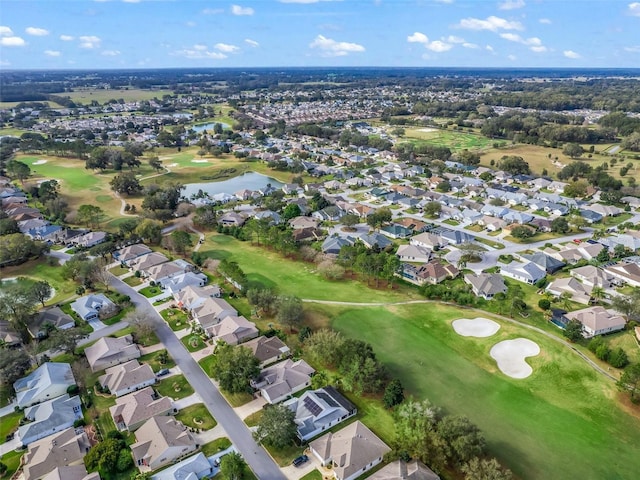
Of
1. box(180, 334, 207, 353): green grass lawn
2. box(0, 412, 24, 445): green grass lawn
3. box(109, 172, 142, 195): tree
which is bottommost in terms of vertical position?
box(0, 412, 24, 445): green grass lawn

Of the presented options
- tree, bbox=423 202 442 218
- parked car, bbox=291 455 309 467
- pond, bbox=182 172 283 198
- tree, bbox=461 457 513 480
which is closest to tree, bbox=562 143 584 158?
tree, bbox=423 202 442 218

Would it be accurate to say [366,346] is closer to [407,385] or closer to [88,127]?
[407,385]

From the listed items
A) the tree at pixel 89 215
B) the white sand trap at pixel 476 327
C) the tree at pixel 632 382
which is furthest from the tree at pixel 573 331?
the tree at pixel 89 215

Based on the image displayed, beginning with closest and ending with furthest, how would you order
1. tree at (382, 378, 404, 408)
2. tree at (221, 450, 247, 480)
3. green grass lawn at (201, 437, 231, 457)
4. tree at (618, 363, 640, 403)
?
1. tree at (221, 450, 247, 480)
2. green grass lawn at (201, 437, 231, 457)
3. tree at (382, 378, 404, 408)
4. tree at (618, 363, 640, 403)

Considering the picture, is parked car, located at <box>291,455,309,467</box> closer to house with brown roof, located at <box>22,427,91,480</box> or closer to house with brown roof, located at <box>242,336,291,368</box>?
house with brown roof, located at <box>242,336,291,368</box>

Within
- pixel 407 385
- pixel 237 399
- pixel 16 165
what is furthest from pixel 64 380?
pixel 16 165

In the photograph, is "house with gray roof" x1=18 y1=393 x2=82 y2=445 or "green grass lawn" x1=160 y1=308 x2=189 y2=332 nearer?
"house with gray roof" x1=18 y1=393 x2=82 y2=445

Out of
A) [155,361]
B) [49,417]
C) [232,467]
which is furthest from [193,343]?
[232,467]
